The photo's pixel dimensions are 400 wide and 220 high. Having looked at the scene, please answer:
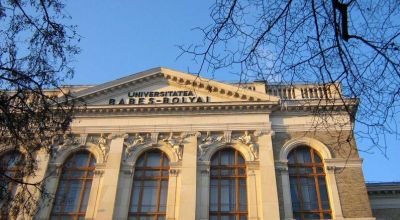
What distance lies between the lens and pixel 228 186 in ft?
66.9

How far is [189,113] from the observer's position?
22.6 meters

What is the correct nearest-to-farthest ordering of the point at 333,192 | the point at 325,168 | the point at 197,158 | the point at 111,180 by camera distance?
the point at 333,192, the point at 111,180, the point at 325,168, the point at 197,158

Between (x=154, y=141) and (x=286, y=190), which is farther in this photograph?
(x=154, y=141)

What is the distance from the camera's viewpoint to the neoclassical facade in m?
19.6

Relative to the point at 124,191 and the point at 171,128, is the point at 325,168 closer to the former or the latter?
the point at 171,128

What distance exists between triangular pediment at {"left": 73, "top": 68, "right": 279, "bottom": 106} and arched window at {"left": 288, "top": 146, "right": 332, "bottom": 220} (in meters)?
3.19

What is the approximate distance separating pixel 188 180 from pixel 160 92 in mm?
5450

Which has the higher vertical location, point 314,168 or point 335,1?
point 314,168

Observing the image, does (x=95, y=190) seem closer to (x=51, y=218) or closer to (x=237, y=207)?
(x=51, y=218)

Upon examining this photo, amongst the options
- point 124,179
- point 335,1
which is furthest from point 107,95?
point 335,1

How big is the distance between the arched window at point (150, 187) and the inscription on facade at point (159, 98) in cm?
282

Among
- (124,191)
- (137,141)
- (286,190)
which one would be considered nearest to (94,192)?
(124,191)

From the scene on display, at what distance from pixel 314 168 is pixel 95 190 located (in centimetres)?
952

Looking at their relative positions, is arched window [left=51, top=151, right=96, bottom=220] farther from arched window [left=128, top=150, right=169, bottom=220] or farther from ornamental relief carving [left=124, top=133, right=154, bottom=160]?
Answer: arched window [left=128, top=150, right=169, bottom=220]
